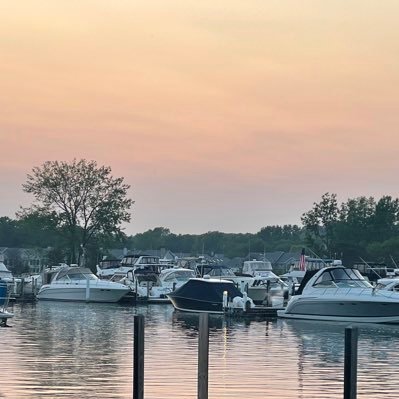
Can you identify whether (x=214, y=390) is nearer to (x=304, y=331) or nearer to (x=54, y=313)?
(x=304, y=331)

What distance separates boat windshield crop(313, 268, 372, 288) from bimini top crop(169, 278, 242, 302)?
23.5ft

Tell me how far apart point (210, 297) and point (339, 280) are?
30.6ft

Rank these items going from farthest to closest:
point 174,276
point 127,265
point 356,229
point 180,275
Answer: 1. point 356,229
2. point 127,265
3. point 174,276
4. point 180,275

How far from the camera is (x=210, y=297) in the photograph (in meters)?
66.9

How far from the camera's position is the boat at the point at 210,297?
213 ft

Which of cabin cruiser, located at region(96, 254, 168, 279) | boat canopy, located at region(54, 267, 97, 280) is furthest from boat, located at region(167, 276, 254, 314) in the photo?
cabin cruiser, located at region(96, 254, 168, 279)

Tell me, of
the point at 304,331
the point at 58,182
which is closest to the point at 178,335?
the point at 304,331

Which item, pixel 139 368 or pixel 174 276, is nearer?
pixel 139 368

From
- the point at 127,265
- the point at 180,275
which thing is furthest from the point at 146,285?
the point at 127,265

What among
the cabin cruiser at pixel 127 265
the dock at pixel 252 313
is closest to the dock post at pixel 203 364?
the dock at pixel 252 313

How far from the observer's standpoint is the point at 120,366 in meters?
35.4

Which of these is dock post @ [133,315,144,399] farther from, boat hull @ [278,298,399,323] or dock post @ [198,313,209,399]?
boat hull @ [278,298,399,323]

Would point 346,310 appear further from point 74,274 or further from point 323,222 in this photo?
point 323,222

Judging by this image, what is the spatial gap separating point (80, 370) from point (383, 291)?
29251mm
